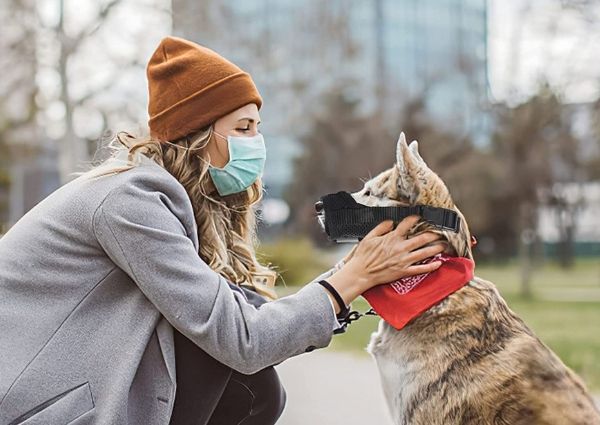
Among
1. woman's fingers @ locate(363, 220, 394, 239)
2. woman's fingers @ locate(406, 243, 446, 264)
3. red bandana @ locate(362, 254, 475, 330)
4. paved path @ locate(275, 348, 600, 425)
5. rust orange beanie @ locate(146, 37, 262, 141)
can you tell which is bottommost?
paved path @ locate(275, 348, 600, 425)

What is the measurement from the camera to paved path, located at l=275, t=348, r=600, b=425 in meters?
6.83

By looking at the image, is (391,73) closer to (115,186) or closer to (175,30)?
(175,30)

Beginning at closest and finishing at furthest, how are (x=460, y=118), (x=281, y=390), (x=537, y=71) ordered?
(x=281, y=390) < (x=537, y=71) < (x=460, y=118)

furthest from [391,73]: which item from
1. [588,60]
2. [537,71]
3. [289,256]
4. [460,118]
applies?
[588,60]

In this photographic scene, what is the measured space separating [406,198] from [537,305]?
1856 cm

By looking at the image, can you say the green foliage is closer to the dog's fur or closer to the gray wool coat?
the dog's fur

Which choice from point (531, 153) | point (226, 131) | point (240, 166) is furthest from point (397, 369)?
point (531, 153)

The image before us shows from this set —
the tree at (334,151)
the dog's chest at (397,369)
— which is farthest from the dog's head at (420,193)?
the tree at (334,151)

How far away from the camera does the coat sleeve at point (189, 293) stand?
2.70m

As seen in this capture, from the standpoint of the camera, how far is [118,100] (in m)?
19.9

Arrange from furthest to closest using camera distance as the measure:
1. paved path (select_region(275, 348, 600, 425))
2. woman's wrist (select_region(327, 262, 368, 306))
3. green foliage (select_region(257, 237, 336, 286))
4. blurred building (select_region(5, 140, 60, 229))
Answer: blurred building (select_region(5, 140, 60, 229)) → green foliage (select_region(257, 237, 336, 286)) → paved path (select_region(275, 348, 600, 425)) → woman's wrist (select_region(327, 262, 368, 306))

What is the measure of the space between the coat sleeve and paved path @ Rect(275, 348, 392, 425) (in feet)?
8.58

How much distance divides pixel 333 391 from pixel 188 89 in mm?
5677

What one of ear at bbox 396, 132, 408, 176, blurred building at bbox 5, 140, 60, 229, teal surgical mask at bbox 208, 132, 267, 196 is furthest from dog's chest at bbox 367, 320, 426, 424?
blurred building at bbox 5, 140, 60, 229
